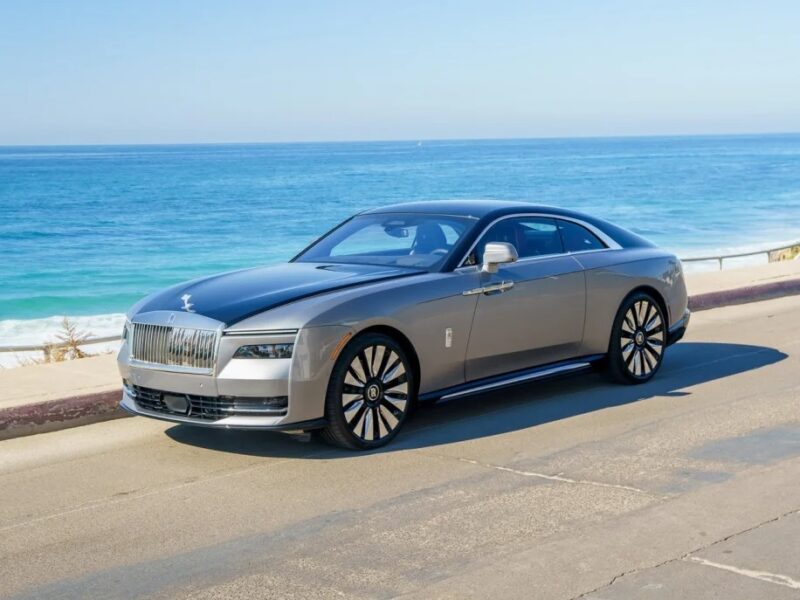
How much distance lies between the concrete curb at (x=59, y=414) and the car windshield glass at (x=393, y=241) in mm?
1848

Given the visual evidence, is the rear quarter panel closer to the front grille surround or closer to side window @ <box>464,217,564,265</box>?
side window @ <box>464,217,564,265</box>

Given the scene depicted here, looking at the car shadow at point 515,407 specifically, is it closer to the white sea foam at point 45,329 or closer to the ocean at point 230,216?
the white sea foam at point 45,329

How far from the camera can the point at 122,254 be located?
42000 mm

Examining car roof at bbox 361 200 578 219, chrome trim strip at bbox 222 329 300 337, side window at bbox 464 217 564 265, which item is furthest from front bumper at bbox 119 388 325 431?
car roof at bbox 361 200 578 219

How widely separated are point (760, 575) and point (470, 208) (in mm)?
4396

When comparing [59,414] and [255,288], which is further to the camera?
[59,414]

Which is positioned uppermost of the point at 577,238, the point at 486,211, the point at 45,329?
the point at 486,211

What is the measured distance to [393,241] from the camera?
352 inches

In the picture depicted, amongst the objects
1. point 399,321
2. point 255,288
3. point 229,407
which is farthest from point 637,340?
point 229,407

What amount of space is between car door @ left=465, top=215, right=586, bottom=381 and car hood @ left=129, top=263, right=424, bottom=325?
2.04 ft

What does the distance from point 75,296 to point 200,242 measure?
604 inches

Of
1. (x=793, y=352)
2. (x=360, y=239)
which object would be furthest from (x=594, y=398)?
(x=793, y=352)

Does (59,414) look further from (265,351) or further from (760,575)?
(760,575)

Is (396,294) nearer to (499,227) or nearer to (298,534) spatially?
(499,227)
